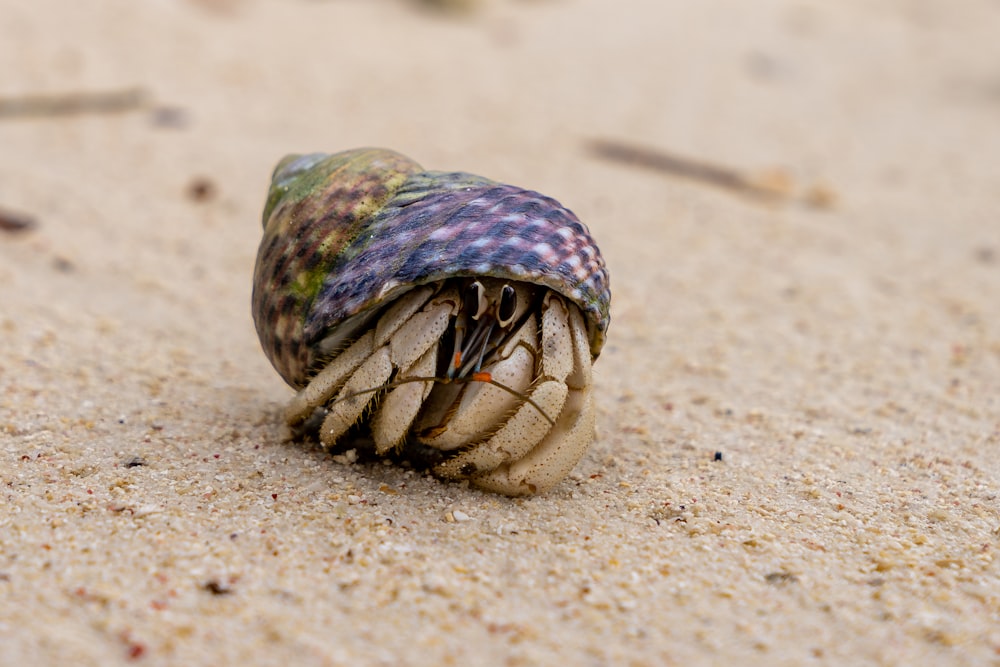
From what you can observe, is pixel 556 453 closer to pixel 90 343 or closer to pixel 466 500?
pixel 466 500

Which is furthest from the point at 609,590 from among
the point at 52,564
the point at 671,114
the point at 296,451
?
the point at 671,114

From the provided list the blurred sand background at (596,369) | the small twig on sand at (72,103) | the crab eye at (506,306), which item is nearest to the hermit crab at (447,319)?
the crab eye at (506,306)

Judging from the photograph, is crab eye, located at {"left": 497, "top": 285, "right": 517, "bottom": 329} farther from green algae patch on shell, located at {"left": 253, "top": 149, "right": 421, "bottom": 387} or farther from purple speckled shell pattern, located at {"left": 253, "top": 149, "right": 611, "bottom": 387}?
green algae patch on shell, located at {"left": 253, "top": 149, "right": 421, "bottom": 387}

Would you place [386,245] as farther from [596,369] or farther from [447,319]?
[596,369]

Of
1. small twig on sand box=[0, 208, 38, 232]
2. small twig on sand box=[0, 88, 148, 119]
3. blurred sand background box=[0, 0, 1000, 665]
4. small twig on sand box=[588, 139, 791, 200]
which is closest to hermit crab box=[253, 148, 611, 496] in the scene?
blurred sand background box=[0, 0, 1000, 665]

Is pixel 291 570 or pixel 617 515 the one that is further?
pixel 617 515
